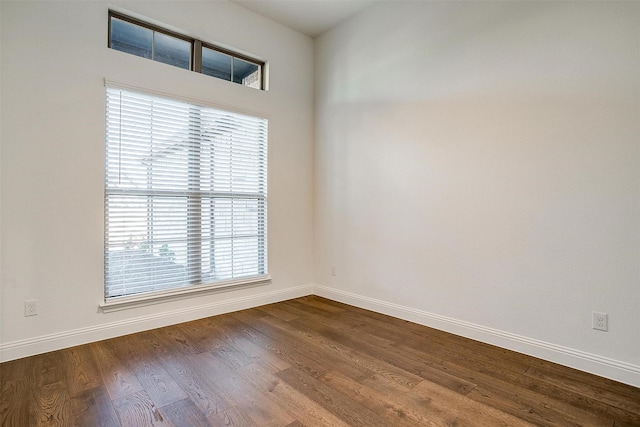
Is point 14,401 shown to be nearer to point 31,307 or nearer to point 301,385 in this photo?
point 31,307

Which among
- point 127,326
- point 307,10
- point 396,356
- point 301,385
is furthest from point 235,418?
point 307,10

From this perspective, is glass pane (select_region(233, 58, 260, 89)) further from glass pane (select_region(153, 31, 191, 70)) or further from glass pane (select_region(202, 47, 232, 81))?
glass pane (select_region(153, 31, 191, 70))

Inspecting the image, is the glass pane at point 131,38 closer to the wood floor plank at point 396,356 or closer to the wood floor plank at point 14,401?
the wood floor plank at point 14,401

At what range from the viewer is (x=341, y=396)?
6.13 ft

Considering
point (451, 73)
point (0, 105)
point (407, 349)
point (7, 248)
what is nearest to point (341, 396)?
point (407, 349)

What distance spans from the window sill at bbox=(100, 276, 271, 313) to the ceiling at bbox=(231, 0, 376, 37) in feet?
9.79

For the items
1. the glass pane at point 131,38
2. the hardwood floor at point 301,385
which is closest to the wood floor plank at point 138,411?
the hardwood floor at point 301,385

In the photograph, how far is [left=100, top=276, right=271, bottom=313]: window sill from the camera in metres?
2.77

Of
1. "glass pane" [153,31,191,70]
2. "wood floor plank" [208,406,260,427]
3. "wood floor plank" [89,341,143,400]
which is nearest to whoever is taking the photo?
"wood floor plank" [208,406,260,427]

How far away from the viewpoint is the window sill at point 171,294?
9.08ft

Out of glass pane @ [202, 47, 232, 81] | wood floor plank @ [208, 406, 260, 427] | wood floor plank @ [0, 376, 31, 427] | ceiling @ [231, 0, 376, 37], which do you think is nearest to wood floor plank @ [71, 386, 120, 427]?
wood floor plank @ [0, 376, 31, 427]

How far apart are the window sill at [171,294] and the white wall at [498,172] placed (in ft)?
3.60

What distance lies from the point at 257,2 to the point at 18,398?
3818 millimetres

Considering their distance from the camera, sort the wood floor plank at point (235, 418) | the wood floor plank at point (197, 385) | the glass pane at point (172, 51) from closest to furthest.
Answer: the wood floor plank at point (235, 418)
the wood floor plank at point (197, 385)
the glass pane at point (172, 51)
